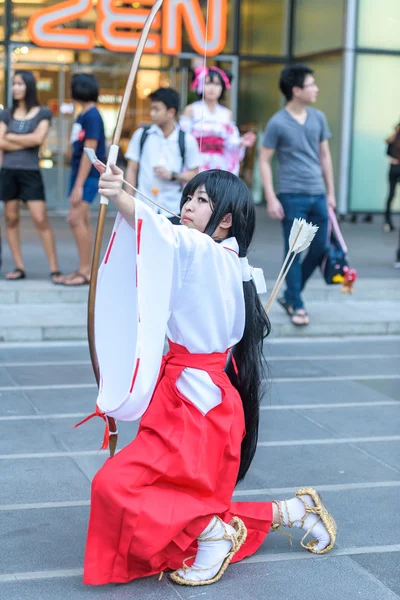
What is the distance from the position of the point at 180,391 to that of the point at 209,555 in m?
0.54

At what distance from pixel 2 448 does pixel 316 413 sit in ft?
5.78

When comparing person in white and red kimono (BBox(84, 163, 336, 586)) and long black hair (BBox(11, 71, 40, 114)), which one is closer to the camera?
person in white and red kimono (BBox(84, 163, 336, 586))

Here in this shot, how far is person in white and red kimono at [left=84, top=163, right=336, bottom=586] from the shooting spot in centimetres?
316

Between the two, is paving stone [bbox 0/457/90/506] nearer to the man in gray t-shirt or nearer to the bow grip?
the bow grip

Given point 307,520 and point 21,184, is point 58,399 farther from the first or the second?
point 21,184

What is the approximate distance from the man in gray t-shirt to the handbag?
60 mm

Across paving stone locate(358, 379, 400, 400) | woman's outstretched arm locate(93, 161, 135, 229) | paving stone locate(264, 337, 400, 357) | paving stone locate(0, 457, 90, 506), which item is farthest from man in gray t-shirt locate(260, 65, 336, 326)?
woman's outstretched arm locate(93, 161, 135, 229)

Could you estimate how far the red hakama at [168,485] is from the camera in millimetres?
3160

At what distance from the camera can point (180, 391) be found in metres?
3.37

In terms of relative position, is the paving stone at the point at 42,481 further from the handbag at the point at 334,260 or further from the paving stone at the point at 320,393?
the handbag at the point at 334,260

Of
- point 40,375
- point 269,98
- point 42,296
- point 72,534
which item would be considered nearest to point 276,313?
point 42,296

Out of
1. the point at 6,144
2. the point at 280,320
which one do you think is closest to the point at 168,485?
the point at 280,320

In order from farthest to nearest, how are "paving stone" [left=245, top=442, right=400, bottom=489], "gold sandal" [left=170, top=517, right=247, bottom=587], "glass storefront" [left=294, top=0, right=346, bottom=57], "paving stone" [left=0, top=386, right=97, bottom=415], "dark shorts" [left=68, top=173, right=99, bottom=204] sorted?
1. "glass storefront" [left=294, top=0, right=346, bottom=57]
2. "dark shorts" [left=68, top=173, right=99, bottom=204]
3. "paving stone" [left=0, top=386, right=97, bottom=415]
4. "paving stone" [left=245, top=442, right=400, bottom=489]
5. "gold sandal" [left=170, top=517, right=247, bottom=587]

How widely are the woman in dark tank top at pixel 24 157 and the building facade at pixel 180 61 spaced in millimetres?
6798
